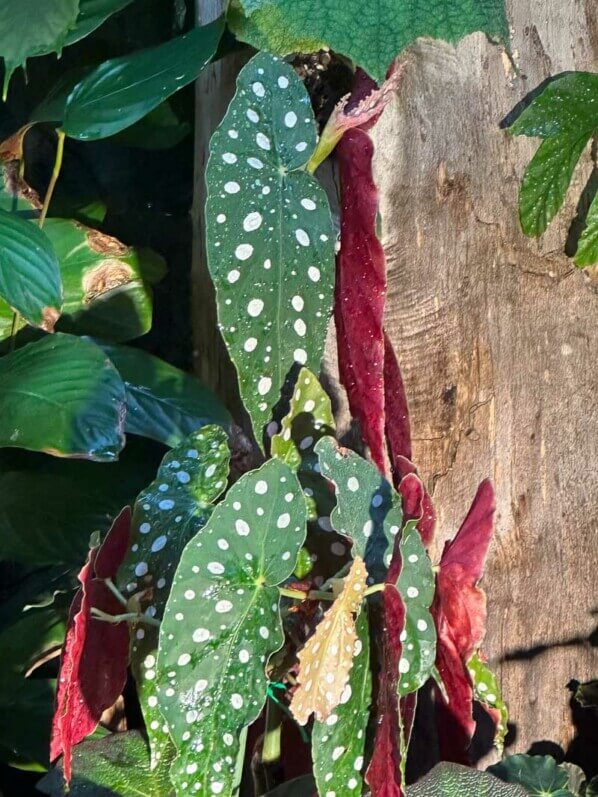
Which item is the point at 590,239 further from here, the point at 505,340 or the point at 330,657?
the point at 330,657

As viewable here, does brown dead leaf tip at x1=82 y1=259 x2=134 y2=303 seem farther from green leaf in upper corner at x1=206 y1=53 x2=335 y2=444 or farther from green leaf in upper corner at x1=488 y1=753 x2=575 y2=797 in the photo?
green leaf in upper corner at x1=488 y1=753 x2=575 y2=797

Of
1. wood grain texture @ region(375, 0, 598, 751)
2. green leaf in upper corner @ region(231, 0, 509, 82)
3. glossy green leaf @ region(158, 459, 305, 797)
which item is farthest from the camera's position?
wood grain texture @ region(375, 0, 598, 751)

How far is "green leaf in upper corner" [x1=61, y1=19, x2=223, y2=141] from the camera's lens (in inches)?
31.7

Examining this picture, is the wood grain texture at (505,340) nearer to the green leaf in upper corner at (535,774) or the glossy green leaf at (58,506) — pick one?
the green leaf in upper corner at (535,774)

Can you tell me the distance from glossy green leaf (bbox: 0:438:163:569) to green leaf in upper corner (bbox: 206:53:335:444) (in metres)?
0.34

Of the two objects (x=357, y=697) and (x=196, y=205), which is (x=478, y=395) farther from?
(x=196, y=205)

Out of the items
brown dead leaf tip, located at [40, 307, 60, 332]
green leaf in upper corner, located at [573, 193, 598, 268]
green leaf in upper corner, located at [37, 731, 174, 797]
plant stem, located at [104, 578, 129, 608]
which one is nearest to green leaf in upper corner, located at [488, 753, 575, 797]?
green leaf in upper corner, located at [37, 731, 174, 797]

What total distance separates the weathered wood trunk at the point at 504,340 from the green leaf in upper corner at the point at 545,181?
2 cm

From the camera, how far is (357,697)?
0.65 meters

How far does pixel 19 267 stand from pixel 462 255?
52 cm

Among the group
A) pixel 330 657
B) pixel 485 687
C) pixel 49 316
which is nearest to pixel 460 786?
pixel 485 687

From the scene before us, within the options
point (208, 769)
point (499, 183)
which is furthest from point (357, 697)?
point (499, 183)

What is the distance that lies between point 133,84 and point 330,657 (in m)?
0.63

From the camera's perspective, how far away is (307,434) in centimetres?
75
